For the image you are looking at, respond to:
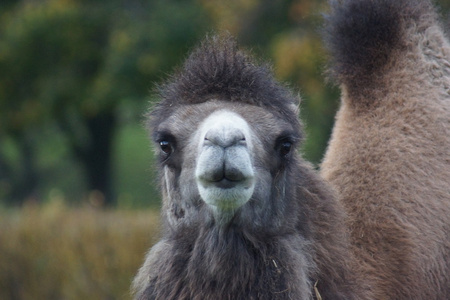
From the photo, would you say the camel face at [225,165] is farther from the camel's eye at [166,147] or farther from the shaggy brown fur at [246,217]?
the camel's eye at [166,147]

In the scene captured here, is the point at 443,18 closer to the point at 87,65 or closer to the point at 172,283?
the point at 172,283

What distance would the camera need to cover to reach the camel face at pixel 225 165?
12.7 ft

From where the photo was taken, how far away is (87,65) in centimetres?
2206

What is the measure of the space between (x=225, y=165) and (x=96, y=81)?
17.6 m

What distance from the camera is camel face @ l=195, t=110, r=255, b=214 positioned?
12.7 ft

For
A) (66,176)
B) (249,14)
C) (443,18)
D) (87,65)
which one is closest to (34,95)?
(87,65)

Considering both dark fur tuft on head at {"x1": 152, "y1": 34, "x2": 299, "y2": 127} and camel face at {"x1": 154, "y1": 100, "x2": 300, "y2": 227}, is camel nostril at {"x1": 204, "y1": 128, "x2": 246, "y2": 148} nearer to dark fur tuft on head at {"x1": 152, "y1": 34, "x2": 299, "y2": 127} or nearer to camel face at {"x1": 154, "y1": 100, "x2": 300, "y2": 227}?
camel face at {"x1": 154, "y1": 100, "x2": 300, "y2": 227}

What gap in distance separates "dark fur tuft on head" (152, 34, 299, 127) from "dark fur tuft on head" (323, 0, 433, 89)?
79 centimetres

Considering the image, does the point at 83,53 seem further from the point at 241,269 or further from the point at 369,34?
the point at 241,269

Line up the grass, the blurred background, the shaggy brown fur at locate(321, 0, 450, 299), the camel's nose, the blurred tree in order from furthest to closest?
the blurred tree, the blurred background, the grass, the shaggy brown fur at locate(321, 0, 450, 299), the camel's nose

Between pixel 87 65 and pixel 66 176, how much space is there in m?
10.7

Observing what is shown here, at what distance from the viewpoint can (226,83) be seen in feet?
14.5

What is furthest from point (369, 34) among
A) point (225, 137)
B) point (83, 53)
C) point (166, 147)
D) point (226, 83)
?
point (83, 53)

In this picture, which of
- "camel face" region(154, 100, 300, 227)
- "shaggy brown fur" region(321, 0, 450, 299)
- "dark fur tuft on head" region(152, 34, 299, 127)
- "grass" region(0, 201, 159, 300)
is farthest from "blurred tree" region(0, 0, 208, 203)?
"camel face" region(154, 100, 300, 227)
